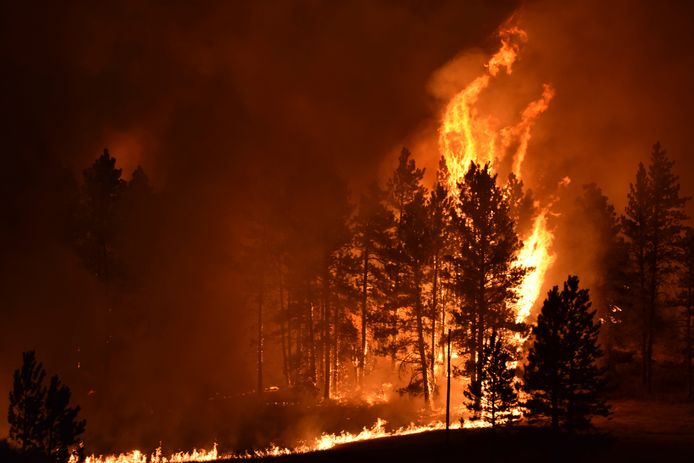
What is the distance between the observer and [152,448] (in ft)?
108

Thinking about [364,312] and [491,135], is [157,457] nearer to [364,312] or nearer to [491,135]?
[364,312]

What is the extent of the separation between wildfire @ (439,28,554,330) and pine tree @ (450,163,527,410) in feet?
31.8

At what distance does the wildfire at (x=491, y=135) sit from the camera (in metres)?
43.1

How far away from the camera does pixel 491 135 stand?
46.8 meters

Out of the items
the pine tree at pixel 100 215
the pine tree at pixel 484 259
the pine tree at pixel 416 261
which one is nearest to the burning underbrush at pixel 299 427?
the pine tree at pixel 416 261

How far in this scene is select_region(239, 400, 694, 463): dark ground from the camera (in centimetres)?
2227

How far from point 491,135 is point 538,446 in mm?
29003

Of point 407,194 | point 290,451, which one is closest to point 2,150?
point 407,194

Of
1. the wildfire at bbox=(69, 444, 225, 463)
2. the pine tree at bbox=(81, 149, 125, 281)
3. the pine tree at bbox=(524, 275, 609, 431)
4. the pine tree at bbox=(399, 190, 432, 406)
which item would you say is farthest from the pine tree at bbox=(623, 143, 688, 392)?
the pine tree at bbox=(81, 149, 125, 281)

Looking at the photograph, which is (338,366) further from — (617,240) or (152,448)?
(617,240)

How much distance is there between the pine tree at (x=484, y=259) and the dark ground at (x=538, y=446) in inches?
298

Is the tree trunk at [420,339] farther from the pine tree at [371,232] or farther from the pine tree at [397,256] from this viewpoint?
the pine tree at [371,232]

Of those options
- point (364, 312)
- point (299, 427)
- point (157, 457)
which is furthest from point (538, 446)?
point (157, 457)

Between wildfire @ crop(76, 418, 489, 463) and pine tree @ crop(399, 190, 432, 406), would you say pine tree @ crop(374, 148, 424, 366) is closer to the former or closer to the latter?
pine tree @ crop(399, 190, 432, 406)
